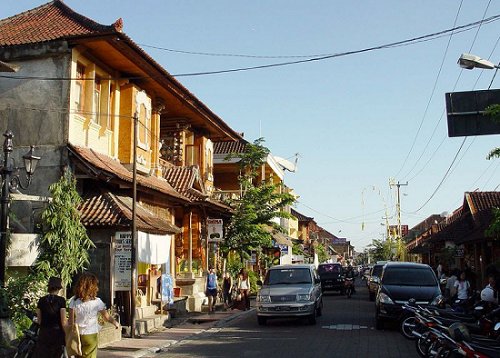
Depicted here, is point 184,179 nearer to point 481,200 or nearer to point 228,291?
point 228,291

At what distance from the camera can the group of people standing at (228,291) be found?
2353cm

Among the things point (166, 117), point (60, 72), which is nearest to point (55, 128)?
point (60, 72)

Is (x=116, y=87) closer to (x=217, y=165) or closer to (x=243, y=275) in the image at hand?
(x=243, y=275)

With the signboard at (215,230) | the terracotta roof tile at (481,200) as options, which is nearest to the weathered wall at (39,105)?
the signboard at (215,230)

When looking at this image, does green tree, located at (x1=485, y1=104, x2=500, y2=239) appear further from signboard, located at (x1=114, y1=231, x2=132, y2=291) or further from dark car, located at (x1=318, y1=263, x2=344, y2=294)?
dark car, located at (x1=318, y1=263, x2=344, y2=294)

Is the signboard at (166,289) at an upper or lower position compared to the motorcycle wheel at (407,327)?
upper

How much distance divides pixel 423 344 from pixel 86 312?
6.94m

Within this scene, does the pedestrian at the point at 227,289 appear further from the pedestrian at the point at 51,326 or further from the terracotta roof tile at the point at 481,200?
the pedestrian at the point at 51,326

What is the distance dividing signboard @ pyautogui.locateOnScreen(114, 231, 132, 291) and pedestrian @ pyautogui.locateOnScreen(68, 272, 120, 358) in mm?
8450

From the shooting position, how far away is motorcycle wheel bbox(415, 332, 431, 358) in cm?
1175

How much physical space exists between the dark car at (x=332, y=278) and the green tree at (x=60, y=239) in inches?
897

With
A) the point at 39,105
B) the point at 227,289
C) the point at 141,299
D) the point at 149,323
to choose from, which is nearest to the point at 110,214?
the point at 149,323

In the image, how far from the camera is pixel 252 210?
2978 cm

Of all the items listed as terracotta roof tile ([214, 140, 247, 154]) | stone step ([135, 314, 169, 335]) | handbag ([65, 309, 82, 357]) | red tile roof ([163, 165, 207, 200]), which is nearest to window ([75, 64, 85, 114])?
stone step ([135, 314, 169, 335])
